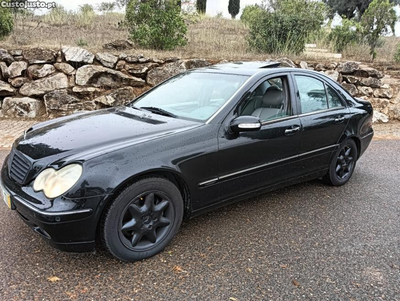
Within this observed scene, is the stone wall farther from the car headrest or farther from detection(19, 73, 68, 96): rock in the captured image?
the car headrest

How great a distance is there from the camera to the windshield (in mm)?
3453

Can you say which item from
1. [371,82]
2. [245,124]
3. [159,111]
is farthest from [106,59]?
[371,82]

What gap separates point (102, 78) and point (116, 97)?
0.54 meters

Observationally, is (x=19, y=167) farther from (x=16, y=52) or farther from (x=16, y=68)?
(x=16, y=52)

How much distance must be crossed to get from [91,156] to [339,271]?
2.06m

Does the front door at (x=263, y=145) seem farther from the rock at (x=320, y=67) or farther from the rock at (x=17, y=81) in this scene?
the rock at (x=17, y=81)

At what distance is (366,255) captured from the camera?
3.01 metres

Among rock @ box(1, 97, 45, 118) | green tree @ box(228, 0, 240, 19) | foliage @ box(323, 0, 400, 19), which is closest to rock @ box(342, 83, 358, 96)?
rock @ box(1, 97, 45, 118)

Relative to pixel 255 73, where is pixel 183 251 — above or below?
below

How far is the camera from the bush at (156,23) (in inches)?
361

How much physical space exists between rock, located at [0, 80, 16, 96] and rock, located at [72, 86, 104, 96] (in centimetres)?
136

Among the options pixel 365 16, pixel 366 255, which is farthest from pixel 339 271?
pixel 365 16

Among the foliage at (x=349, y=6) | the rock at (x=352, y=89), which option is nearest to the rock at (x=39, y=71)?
the rock at (x=352, y=89)

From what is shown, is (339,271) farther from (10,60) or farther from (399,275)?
(10,60)
